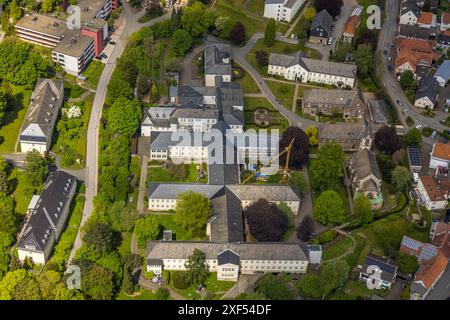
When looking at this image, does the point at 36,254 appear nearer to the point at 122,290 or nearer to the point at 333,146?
the point at 122,290

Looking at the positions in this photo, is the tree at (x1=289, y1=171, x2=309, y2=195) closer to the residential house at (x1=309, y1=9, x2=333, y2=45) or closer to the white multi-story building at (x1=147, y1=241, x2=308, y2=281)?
the white multi-story building at (x1=147, y1=241, x2=308, y2=281)

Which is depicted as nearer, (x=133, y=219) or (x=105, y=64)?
(x=133, y=219)

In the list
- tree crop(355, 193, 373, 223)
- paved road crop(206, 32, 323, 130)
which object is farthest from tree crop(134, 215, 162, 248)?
paved road crop(206, 32, 323, 130)

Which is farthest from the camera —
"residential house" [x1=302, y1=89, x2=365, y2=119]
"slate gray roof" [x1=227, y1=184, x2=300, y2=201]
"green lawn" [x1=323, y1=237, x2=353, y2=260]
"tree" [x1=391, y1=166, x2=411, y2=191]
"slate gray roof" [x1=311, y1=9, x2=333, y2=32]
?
"slate gray roof" [x1=311, y1=9, x2=333, y2=32]

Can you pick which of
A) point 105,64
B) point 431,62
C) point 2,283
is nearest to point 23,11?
point 105,64

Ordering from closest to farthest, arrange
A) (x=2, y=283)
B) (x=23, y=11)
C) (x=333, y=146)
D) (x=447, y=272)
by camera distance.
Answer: (x=2, y=283), (x=447, y=272), (x=333, y=146), (x=23, y=11)

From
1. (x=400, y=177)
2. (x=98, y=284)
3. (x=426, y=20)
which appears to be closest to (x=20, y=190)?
(x=98, y=284)
